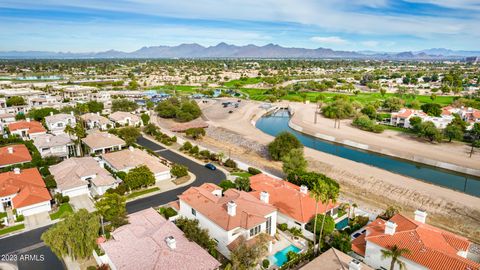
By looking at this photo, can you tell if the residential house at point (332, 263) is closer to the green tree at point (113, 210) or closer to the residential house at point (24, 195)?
the green tree at point (113, 210)

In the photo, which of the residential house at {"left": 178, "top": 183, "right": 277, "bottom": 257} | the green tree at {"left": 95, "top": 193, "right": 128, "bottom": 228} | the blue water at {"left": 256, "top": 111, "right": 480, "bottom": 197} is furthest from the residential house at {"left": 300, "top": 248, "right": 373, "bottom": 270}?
the blue water at {"left": 256, "top": 111, "right": 480, "bottom": 197}

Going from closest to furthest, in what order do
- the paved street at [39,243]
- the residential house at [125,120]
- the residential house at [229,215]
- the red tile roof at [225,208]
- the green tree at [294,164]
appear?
the paved street at [39,243] → the residential house at [229,215] → the red tile roof at [225,208] → the green tree at [294,164] → the residential house at [125,120]

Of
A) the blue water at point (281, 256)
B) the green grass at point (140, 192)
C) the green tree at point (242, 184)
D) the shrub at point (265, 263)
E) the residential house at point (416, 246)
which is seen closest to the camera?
the residential house at point (416, 246)

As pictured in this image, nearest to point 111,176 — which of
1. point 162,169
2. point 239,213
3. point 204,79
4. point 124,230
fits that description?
point 162,169

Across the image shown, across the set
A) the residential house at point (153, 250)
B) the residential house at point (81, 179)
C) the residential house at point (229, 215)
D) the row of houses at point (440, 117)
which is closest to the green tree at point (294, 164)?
the residential house at point (229, 215)

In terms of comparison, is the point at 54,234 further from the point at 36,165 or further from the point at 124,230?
the point at 36,165

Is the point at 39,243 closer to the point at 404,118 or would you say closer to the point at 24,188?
the point at 24,188

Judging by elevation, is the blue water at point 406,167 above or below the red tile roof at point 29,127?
below
